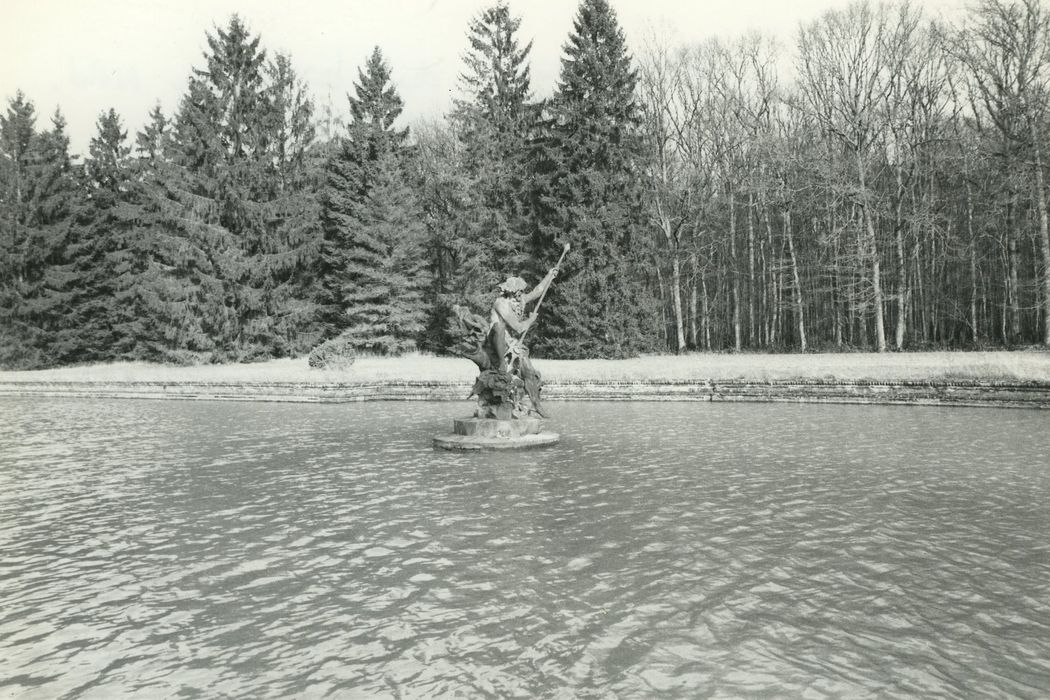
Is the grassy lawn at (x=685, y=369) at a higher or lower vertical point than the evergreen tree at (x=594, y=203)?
lower

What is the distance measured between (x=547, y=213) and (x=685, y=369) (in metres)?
15.1

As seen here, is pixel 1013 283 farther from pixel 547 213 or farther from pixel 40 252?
pixel 40 252

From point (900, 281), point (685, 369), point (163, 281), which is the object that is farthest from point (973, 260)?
point (163, 281)

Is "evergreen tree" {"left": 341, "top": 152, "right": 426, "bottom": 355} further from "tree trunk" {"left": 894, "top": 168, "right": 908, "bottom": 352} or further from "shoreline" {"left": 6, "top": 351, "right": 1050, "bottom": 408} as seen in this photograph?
"tree trunk" {"left": 894, "top": 168, "right": 908, "bottom": 352}

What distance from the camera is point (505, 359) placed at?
1334 cm

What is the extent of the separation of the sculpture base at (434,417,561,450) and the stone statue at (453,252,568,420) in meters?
0.22

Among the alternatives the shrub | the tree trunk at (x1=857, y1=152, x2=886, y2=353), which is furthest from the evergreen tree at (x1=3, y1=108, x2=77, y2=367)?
the tree trunk at (x1=857, y1=152, x2=886, y2=353)

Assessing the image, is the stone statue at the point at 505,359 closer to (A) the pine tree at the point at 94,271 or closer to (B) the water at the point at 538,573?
(B) the water at the point at 538,573

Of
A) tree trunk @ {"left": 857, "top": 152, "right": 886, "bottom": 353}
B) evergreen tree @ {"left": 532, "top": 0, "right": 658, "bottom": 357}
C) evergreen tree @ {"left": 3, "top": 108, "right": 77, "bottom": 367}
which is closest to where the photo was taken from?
tree trunk @ {"left": 857, "top": 152, "right": 886, "bottom": 353}

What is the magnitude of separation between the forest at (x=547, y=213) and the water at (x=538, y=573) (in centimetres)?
2365

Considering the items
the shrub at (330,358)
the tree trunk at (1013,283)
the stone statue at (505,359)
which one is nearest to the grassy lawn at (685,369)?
the shrub at (330,358)

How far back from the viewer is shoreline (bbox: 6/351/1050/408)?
17.6 metres

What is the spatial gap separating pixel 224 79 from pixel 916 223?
1469 inches

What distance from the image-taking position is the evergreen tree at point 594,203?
35.6 meters
